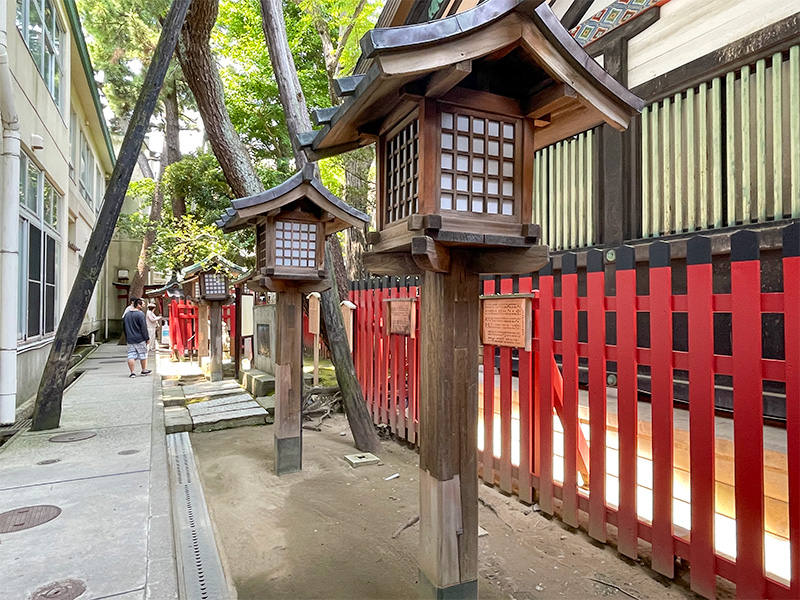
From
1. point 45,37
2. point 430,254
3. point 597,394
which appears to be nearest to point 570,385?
point 597,394

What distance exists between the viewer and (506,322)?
4531mm

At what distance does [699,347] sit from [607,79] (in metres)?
1.83

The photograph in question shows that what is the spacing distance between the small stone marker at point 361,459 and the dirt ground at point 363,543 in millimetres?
105

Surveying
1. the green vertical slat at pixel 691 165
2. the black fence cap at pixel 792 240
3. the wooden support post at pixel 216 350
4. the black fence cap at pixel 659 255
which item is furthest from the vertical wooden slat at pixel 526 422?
the wooden support post at pixel 216 350

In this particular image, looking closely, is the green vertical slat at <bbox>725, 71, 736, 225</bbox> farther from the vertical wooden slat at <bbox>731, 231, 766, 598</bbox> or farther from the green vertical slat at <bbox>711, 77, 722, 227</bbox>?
the vertical wooden slat at <bbox>731, 231, 766, 598</bbox>

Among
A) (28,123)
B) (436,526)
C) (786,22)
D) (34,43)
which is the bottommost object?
(436,526)

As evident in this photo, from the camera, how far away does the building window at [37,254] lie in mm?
8205

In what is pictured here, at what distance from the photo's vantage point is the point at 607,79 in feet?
8.64

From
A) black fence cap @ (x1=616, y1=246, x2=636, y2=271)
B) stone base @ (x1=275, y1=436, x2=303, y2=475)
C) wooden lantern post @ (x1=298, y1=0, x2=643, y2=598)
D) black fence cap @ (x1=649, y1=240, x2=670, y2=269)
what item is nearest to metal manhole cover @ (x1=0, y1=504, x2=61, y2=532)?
stone base @ (x1=275, y1=436, x2=303, y2=475)

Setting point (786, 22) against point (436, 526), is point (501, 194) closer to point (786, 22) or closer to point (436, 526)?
point (436, 526)

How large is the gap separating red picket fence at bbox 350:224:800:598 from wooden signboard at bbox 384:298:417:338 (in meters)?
1.16

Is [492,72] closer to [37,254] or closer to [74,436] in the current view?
[74,436]

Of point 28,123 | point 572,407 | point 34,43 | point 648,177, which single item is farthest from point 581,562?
point 34,43

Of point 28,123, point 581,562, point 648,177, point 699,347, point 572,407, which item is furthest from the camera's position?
point 28,123
